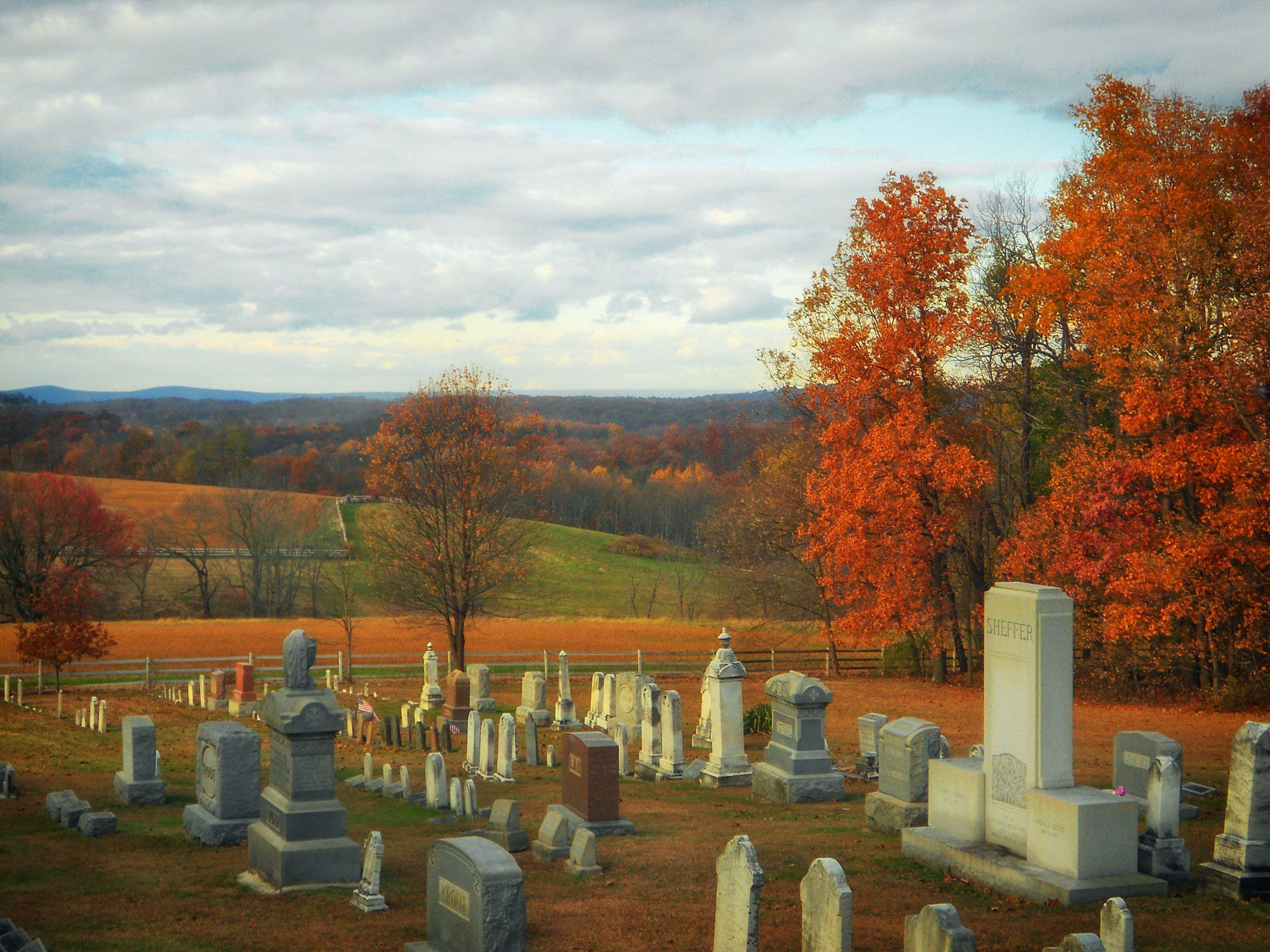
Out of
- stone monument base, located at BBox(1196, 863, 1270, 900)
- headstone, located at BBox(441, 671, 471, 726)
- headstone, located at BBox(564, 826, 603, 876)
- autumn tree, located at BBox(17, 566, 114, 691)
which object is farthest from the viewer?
autumn tree, located at BBox(17, 566, 114, 691)

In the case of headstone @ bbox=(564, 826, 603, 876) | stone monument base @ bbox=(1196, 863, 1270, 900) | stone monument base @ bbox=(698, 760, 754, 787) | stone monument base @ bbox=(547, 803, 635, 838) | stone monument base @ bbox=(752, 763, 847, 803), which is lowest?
stone monument base @ bbox=(698, 760, 754, 787)

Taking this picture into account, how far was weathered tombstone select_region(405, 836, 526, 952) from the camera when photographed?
23.2 ft

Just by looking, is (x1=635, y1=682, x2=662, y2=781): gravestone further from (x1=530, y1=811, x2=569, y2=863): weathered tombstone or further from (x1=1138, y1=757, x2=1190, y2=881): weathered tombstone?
(x1=1138, y1=757, x2=1190, y2=881): weathered tombstone

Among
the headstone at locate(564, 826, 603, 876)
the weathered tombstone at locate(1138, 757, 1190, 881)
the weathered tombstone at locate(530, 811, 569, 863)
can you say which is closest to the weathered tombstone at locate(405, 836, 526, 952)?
the headstone at locate(564, 826, 603, 876)

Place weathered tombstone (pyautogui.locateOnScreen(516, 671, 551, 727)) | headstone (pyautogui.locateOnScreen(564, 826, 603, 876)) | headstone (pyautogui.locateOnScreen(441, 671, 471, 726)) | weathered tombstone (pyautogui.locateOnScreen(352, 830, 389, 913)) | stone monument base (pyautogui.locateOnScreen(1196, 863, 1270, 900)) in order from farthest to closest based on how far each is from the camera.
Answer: weathered tombstone (pyautogui.locateOnScreen(516, 671, 551, 727))
headstone (pyautogui.locateOnScreen(441, 671, 471, 726))
headstone (pyautogui.locateOnScreen(564, 826, 603, 876))
stone monument base (pyautogui.locateOnScreen(1196, 863, 1270, 900))
weathered tombstone (pyautogui.locateOnScreen(352, 830, 389, 913))

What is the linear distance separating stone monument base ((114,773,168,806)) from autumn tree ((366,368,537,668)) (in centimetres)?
1592

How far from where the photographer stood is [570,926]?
28.4 ft

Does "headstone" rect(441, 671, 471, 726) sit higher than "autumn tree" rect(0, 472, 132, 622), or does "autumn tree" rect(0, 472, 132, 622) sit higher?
"autumn tree" rect(0, 472, 132, 622)

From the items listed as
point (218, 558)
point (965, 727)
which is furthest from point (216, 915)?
point (218, 558)

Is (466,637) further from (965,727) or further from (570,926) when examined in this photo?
(570,926)

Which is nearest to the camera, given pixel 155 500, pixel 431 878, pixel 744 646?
pixel 431 878

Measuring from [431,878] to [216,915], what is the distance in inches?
108

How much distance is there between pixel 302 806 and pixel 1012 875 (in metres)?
7.00

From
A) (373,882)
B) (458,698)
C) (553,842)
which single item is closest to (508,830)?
(553,842)
